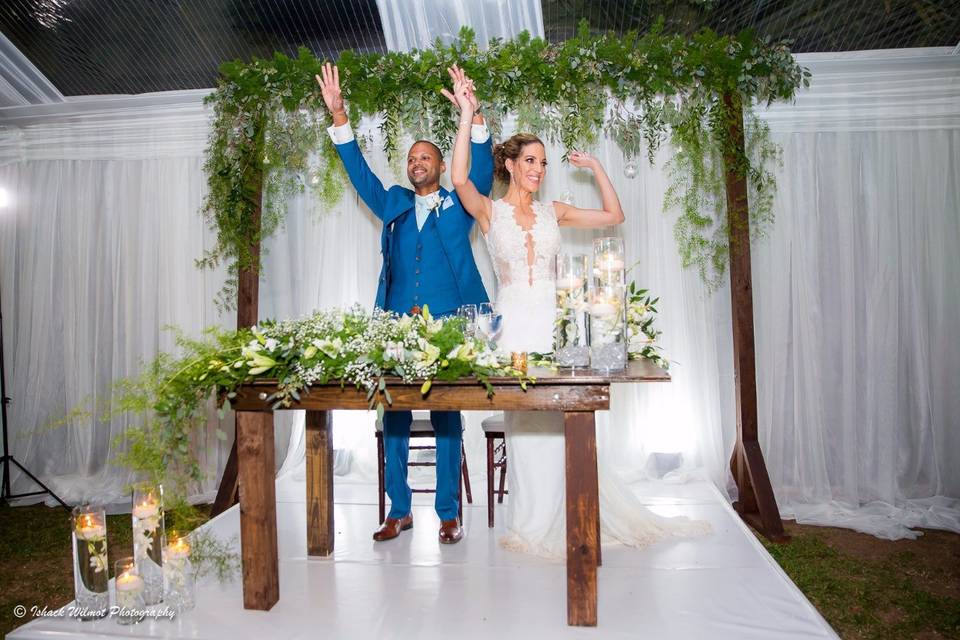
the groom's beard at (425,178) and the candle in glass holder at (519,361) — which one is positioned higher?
the groom's beard at (425,178)

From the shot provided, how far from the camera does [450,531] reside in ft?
11.4

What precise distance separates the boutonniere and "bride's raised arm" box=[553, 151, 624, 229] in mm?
623

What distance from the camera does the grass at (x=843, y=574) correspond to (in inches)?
119

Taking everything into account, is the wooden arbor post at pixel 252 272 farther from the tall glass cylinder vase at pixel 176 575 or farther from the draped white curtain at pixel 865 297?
the draped white curtain at pixel 865 297

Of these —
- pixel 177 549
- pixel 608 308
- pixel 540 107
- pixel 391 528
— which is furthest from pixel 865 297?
pixel 177 549

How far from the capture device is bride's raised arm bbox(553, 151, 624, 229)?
3.83 m

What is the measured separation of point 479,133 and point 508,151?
19cm

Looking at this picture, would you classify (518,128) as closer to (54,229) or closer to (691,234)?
(691,234)

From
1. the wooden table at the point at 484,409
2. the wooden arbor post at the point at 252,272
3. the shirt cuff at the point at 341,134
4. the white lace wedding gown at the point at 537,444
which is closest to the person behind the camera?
the wooden table at the point at 484,409

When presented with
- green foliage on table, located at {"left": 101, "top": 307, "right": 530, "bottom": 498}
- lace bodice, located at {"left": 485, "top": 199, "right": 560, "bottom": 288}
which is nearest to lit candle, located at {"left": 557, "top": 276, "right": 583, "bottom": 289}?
green foliage on table, located at {"left": 101, "top": 307, "right": 530, "bottom": 498}

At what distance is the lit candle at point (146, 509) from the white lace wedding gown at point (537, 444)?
4.88ft

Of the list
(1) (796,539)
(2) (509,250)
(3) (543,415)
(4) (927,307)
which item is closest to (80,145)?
(2) (509,250)

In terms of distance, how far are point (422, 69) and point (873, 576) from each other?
3628 millimetres

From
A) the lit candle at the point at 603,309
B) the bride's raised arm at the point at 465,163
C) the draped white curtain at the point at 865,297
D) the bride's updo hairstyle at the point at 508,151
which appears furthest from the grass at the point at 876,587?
the bride's updo hairstyle at the point at 508,151
